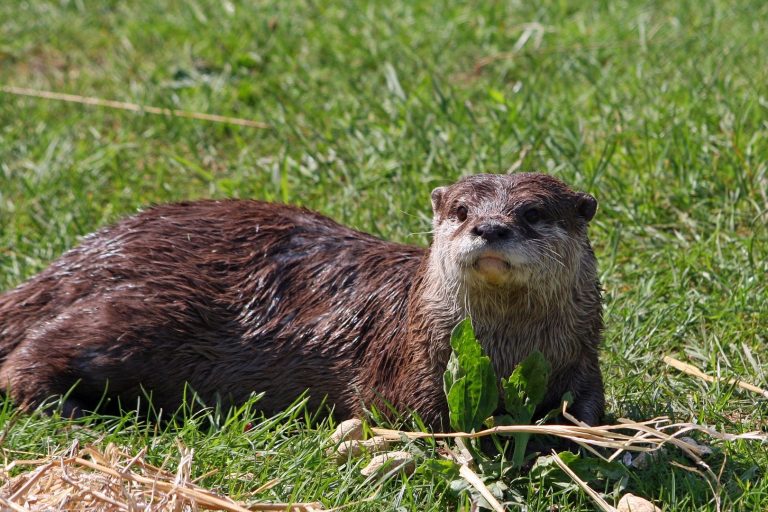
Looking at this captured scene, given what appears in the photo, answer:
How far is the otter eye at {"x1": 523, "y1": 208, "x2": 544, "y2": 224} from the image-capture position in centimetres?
302

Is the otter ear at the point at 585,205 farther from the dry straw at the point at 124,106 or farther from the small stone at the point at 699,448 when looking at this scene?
the dry straw at the point at 124,106

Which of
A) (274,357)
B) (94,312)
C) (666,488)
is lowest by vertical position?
(666,488)

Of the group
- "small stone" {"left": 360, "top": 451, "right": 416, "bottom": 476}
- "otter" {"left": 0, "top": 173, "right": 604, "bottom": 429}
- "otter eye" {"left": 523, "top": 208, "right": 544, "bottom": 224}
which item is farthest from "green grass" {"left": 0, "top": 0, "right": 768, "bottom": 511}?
"otter eye" {"left": 523, "top": 208, "right": 544, "bottom": 224}

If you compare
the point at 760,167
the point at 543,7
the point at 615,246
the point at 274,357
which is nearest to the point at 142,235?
the point at 274,357

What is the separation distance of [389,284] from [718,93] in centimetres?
193

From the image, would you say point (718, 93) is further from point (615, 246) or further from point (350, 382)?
point (350, 382)

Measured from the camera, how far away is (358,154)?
473cm

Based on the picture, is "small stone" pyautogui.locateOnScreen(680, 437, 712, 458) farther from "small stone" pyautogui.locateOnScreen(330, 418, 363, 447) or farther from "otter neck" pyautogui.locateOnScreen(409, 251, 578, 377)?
"small stone" pyautogui.locateOnScreen(330, 418, 363, 447)

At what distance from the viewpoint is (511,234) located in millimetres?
2889

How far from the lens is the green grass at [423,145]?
3162 mm

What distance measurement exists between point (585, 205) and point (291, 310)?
906 millimetres

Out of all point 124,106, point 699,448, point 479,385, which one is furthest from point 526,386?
point 124,106

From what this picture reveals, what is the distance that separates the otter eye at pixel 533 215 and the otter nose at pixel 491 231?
0.16m

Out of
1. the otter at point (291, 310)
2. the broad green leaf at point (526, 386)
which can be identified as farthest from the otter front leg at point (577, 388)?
the broad green leaf at point (526, 386)
